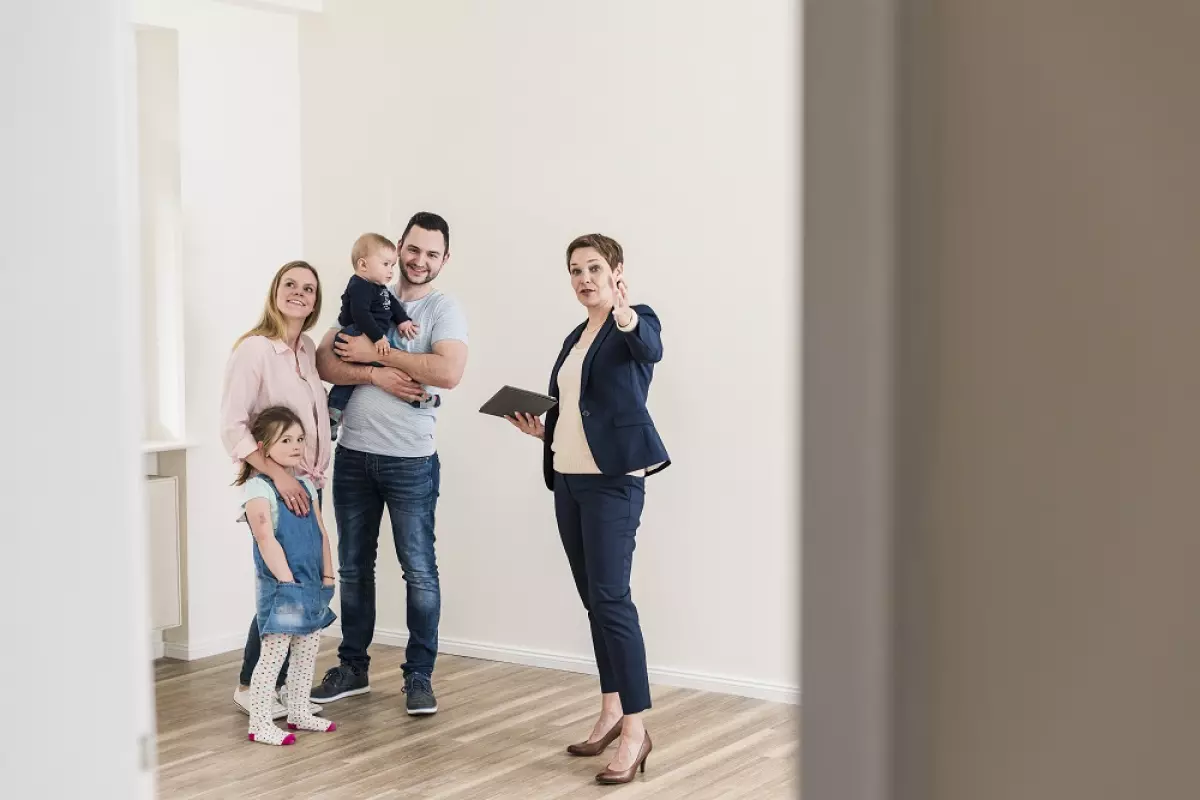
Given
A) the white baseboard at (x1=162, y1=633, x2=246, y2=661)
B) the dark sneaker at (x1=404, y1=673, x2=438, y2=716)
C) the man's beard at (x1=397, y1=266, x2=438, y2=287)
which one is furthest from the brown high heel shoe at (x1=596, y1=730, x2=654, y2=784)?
the white baseboard at (x1=162, y1=633, x2=246, y2=661)

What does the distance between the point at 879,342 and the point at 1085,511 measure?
4.4 inches

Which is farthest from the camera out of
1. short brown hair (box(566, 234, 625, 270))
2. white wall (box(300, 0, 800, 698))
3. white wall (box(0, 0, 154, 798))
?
white wall (box(300, 0, 800, 698))

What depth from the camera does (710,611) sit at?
450cm

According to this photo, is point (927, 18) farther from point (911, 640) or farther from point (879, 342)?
point (911, 640)

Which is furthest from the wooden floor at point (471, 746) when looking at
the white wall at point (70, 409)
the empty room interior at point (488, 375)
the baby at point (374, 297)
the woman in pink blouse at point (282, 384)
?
the white wall at point (70, 409)

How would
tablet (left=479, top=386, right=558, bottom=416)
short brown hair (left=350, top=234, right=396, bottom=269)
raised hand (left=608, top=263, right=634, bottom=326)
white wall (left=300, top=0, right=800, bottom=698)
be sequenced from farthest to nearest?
white wall (left=300, top=0, right=800, bottom=698)
short brown hair (left=350, top=234, right=396, bottom=269)
tablet (left=479, top=386, right=558, bottom=416)
raised hand (left=608, top=263, right=634, bottom=326)

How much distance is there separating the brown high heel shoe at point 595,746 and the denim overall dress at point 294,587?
865 mm

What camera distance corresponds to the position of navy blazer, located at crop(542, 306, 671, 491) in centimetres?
340

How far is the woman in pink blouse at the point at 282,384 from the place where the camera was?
3.85 metres

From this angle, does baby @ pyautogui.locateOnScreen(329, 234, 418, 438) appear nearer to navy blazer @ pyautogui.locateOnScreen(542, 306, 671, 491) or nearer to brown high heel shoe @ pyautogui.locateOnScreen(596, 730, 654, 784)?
navy blazer @ pyautogui.locateOnScreen(542, 306, 671, 491)

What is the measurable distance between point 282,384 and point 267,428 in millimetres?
169

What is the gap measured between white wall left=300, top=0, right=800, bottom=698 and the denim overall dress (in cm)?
117

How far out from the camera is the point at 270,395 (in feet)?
12.9

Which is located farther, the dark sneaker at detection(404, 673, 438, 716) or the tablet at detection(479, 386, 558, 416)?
the dark sneaker at detection(404, 673, 438, 716)
